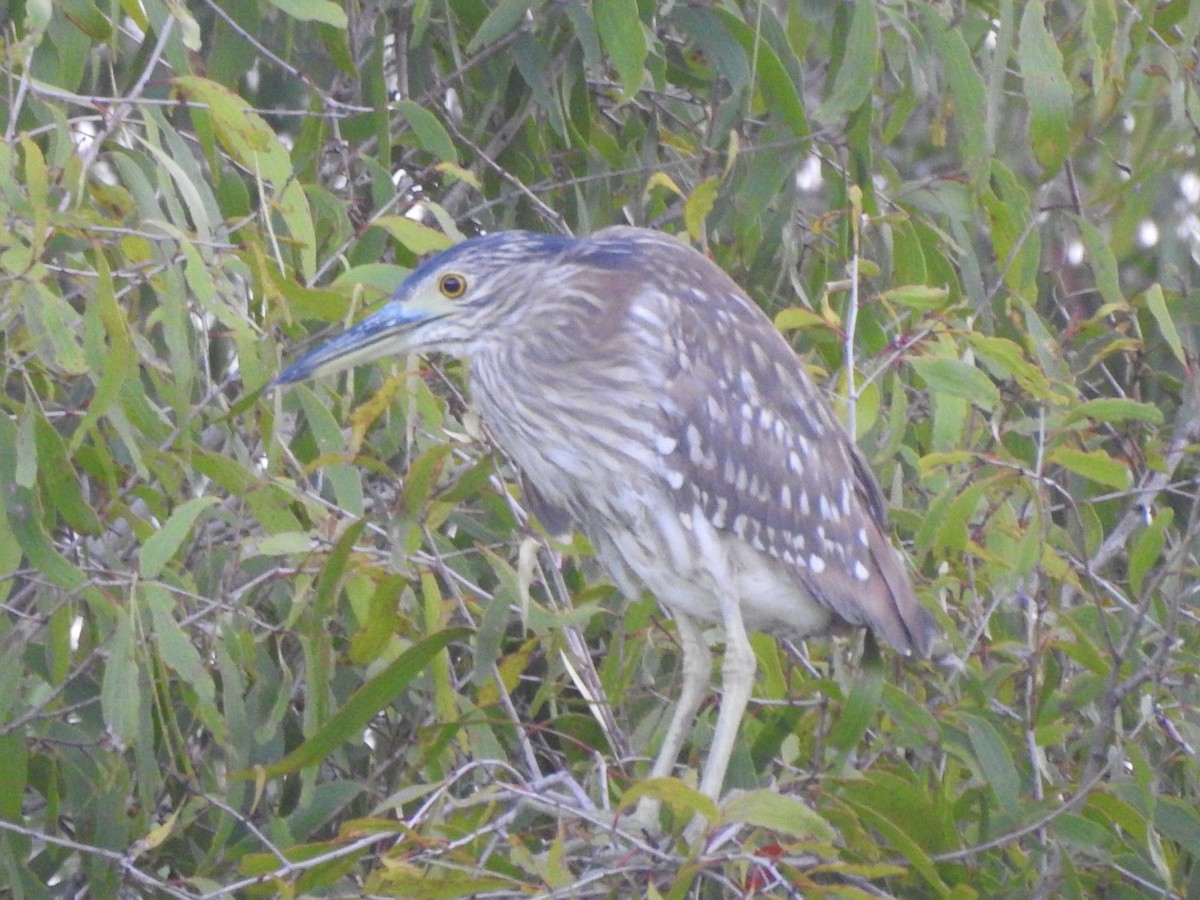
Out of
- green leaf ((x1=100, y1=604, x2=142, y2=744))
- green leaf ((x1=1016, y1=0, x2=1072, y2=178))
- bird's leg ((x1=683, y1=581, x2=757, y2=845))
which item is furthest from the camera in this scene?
green leaf ((x1=1016, y1=0, x2=1072, y2=178))

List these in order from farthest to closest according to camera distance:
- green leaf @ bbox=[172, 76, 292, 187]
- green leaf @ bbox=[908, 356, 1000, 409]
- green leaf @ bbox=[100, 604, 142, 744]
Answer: green leaf @ bbox=[908, 356, 1000, 409] < green leaf @ bbox=[172, 76, 292, 187] < green leaf @ bbox=[100, 604, 142, 744]

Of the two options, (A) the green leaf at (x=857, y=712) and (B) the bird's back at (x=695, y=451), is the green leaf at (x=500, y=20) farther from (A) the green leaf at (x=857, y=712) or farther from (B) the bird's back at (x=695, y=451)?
(A) the green leaf at (x=857, y=712)

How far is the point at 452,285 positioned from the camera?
2.43 m

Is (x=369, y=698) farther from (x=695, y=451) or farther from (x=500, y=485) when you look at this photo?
(x=695, y=451)

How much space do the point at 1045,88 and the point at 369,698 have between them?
1.19 metres

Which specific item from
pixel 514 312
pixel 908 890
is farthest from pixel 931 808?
pixel 514 312

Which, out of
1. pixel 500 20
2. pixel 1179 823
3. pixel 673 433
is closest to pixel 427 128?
pixel 500 20

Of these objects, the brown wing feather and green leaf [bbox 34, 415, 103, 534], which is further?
the brown wing feather

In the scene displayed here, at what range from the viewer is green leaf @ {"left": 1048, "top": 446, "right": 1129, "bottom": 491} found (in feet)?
7.50

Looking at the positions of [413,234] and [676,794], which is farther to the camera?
[413,234]

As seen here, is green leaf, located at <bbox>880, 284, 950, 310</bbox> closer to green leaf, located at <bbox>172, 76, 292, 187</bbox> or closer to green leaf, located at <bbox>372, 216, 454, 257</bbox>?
green leaf, located at <bbox>372, 216, 454, 257</bbox>

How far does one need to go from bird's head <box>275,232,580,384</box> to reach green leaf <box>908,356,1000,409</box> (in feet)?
1.72

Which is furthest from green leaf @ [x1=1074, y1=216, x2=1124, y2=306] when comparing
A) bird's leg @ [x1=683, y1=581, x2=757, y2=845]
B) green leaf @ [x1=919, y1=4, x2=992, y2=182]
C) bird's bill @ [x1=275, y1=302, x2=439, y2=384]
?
bird's bill @ [x1=275, y1=302, x2=439, y2=384]

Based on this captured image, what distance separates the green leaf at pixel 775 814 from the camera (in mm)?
1830
